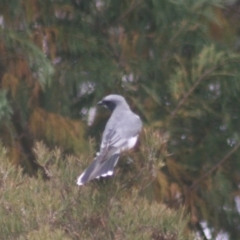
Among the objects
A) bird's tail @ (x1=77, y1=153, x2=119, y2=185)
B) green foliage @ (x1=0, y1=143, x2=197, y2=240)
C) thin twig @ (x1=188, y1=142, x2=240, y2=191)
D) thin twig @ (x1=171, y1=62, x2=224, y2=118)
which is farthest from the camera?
thin twig @ (x1=188, y1=142, x2=240, y2=191)

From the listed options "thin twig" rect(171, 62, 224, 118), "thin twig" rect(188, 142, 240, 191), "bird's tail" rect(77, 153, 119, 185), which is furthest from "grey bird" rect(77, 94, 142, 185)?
"thin twig" rect(188, 142, 240, 191)

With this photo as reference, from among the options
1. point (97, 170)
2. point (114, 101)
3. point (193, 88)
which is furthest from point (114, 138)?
point (193, 88)

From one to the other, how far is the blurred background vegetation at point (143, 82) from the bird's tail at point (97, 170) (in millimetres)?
1563

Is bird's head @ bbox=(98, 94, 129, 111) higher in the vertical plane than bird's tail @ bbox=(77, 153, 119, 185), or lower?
lower

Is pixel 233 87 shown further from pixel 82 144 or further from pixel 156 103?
pixel 82 144

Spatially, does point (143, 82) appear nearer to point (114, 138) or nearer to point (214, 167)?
point (214, 167)

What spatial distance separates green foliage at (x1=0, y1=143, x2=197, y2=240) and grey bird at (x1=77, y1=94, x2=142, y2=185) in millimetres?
68

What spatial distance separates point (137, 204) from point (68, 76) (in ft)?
8.85

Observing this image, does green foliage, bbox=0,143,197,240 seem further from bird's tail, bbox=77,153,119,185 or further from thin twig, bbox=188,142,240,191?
thin twig, bbox=188,142,240,191

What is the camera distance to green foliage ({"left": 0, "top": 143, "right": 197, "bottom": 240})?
195 inches

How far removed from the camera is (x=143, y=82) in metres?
7.87

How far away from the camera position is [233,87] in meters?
7.61

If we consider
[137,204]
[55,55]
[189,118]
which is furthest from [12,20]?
[137,204]

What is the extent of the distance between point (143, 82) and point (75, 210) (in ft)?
9.45
